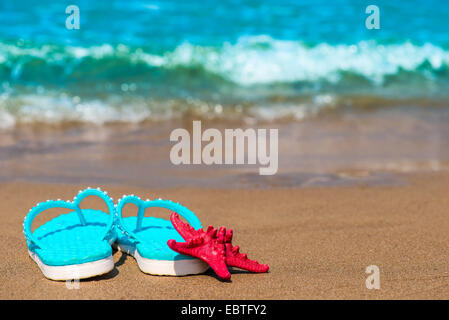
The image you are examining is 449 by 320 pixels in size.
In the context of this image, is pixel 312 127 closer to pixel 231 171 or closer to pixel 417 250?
pixel 231 171

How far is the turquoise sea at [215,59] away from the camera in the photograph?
6.07 meters

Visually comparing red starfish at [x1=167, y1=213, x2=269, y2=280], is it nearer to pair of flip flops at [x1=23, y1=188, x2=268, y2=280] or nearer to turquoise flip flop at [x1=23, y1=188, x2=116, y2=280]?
pair of flip flops at [x1=23, y1=188, x2=268, y2=280]

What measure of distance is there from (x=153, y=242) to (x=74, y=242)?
318mm

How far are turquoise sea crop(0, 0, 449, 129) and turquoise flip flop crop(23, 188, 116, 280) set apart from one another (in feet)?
9.54

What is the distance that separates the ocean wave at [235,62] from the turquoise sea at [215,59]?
1cm

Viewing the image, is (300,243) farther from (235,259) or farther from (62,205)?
(62,205)

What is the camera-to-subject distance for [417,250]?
2.80 m

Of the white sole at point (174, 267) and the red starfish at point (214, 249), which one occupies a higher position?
the red starfish at point (214, 249)

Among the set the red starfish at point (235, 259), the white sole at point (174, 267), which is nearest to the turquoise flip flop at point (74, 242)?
the white sole at point (174, 267)

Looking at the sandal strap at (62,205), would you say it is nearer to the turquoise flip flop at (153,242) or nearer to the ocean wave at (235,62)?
the turquoise flip flop at (153,242)

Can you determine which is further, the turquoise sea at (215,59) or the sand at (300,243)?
the turquoise sea at (215,59)

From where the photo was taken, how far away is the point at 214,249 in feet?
7.76

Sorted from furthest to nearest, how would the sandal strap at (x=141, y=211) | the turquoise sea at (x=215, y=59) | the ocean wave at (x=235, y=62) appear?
the ocean wave at (x=235, y=62)
the turquoise sea at (x=215, y=59)
the sandal strap at (x=141, y=211)
